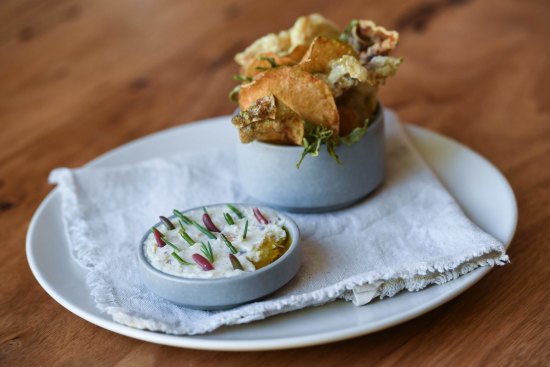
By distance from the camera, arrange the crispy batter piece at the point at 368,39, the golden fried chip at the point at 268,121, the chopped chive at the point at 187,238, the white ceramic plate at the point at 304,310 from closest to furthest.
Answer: the white ceramic plate at the point at 304,310
the chopped chive at the point at 187,238
the golden fried chip at the point at 268,121
the crispy batter piece at the point at 368,39

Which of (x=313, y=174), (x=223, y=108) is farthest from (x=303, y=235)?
(x=223, y=108)

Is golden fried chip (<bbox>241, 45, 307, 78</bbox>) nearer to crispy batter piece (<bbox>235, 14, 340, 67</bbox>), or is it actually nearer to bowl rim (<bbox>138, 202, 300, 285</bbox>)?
crispy batter piece (<bbox>235, 14, 340, 67</bbox>)

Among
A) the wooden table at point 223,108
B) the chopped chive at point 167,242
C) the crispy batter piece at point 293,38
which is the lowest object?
the wooden table at point 223,108

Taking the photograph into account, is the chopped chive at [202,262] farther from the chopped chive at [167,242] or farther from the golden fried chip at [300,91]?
the golden fried chip at [300,91]

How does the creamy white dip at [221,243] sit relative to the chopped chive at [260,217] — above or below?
above

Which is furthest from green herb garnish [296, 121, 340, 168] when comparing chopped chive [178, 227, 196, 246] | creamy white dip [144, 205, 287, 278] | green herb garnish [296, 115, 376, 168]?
chopped chive [178, 227, 196, 246]

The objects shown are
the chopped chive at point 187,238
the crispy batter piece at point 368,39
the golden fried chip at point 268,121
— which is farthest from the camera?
the crispy batter piece at point 368,39

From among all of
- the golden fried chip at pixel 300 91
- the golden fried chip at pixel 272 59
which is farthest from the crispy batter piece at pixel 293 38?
the golden fried chip at pixel 300 91
